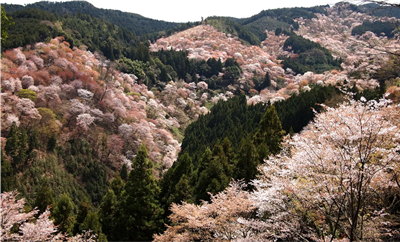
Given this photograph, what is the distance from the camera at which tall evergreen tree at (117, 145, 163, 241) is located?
19.4m

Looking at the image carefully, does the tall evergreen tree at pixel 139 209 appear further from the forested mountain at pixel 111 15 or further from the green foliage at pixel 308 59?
the forested mountain at pixel 111 15

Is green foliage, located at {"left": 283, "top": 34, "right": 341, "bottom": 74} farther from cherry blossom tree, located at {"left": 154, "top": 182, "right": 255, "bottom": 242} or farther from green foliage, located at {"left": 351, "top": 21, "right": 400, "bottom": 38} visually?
cherry blossom tree, located at {"left": 154, "top": 182, "right": 255, "bottom": 242}

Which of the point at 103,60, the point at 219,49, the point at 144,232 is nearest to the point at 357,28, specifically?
the point at 219,49

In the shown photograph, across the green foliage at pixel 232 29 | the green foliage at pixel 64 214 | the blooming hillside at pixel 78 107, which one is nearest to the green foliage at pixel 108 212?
the green foliage at pixel 64 214

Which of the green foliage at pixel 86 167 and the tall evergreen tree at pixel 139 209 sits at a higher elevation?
the tall evergreen tree at pixel 139 209

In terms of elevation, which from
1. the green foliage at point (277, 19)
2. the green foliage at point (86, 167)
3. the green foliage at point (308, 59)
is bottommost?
the green foliage at point (86, 167)

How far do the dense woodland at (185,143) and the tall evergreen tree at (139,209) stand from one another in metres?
0.09

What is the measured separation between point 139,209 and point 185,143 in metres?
26.2

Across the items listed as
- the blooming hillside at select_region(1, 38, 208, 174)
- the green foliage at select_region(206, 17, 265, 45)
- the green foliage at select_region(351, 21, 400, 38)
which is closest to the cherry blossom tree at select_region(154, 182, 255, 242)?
the blooming hillside at select_region(1, 38, 208, 174)

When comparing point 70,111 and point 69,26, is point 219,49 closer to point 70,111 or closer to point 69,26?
point 69,26

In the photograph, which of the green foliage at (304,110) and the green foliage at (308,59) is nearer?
the green foliage at (304,110)

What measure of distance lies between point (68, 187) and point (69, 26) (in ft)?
161

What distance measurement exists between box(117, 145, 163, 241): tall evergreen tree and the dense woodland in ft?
0.31

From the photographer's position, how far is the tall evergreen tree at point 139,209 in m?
19.4
